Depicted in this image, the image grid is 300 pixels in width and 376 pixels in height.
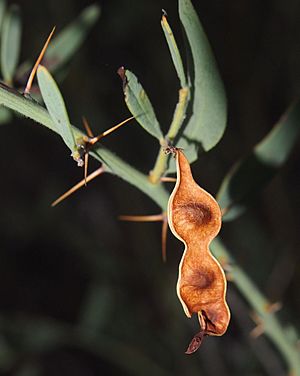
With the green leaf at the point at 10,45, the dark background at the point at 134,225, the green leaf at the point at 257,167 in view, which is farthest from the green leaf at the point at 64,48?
the dark background at the point at 134,225

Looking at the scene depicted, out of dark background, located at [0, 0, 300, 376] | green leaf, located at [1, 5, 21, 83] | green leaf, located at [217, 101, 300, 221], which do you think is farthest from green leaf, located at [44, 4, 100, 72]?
dark background, located at [0, 0, 300, 376]

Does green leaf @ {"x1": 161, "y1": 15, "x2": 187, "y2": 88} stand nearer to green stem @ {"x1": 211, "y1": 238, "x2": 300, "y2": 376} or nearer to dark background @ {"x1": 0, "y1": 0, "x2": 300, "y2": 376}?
green stem @ {"x1": 211, "y1": 238, "x2": 300, "y2": 376}

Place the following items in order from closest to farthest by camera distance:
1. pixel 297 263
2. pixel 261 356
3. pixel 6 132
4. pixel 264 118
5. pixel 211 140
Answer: pixel 211 140, pixel 261 356, pixel 297 263, pixel 264 118, pixel 6 132

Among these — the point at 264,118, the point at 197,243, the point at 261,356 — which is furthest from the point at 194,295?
the point at 264,118

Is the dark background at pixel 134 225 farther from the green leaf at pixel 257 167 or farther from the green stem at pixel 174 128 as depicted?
the green stem at pixel 174 128

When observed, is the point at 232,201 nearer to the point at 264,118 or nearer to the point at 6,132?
the point at 264,118

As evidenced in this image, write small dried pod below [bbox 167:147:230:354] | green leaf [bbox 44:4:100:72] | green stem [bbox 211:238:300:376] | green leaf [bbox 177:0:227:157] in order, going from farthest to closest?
green leaf [bbox 44:4:100:72]
green stem [bbox 211:238:300:376]
green leaf [bbox 177:0:227:157]
small dried pod below [bbox 167:147:230:354]
